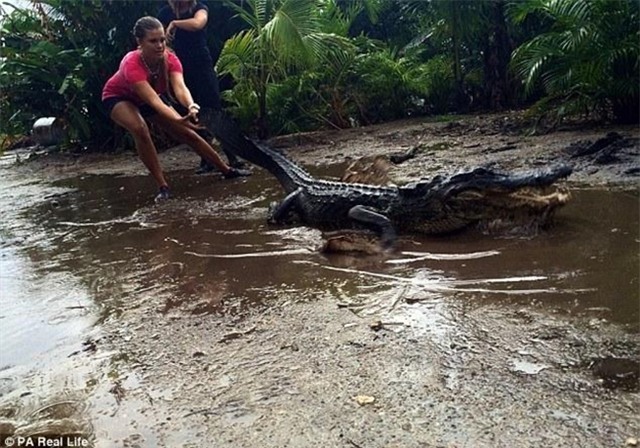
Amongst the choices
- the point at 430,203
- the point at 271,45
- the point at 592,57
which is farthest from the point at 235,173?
the point at 592,57

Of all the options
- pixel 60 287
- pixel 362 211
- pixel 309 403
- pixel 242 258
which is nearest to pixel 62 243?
pixel 60 287

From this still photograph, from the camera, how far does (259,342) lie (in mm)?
2553

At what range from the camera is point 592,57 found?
21.7 ft

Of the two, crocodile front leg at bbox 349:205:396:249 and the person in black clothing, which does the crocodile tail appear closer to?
the person in black clothing

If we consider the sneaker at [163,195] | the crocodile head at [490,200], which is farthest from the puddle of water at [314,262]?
the sneaker at [163,195]

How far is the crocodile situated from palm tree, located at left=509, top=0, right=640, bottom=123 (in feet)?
11.2

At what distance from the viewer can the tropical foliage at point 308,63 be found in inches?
338

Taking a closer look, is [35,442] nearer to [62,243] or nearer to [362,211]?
[362,211]

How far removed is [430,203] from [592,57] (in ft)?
12.4

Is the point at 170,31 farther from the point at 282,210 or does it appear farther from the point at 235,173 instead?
the point at 282,210

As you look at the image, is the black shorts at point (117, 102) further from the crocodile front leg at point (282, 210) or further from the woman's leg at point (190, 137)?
the crocodile front leg at point (282, 210)

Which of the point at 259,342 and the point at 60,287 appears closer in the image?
the point at 259,342

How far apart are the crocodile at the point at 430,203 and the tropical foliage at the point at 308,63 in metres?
3.79

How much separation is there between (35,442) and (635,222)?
3.16 m
